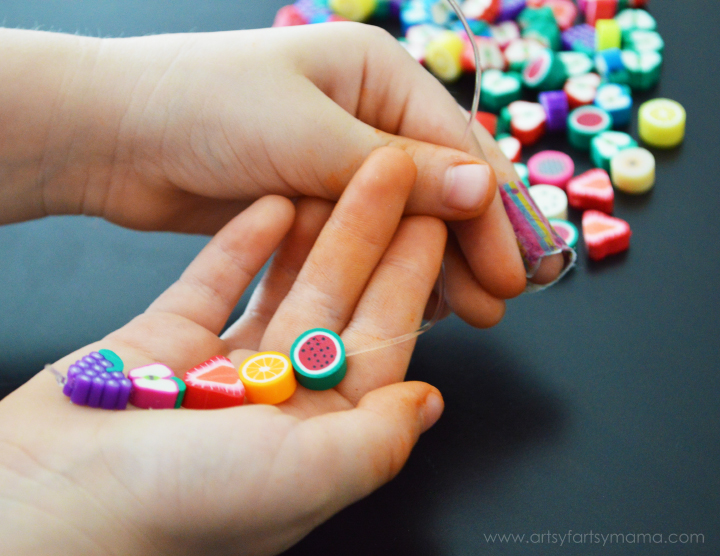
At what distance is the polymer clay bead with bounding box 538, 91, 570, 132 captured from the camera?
1464mm

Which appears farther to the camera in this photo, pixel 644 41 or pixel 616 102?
pixel 644 41

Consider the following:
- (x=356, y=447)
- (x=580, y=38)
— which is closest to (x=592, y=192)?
(x=580, y=38)

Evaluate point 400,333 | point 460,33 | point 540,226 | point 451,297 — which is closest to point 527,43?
point 460,33

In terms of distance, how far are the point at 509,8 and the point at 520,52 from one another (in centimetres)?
18

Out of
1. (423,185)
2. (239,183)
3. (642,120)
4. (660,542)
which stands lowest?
(660,542)

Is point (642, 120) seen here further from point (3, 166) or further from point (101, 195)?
point (3, 166)

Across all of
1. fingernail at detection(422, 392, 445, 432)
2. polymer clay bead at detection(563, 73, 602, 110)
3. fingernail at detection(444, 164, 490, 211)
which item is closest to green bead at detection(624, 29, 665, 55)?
polymer clay bead at detection(563, 73, 602, 110)

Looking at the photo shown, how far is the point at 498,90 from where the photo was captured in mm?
1538

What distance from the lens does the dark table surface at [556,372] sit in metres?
0.89

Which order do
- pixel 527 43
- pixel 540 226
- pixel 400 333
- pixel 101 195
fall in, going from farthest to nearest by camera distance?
1. pixel 527 43
2. pixel 101 195
3. pixel 540 226
4. pixel 400 333

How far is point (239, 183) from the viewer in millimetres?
1150

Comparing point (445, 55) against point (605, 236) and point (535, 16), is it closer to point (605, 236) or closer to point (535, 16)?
point (535, 16)

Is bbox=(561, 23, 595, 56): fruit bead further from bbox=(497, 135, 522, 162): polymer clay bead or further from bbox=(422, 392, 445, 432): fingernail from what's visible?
bbox=(422, 392, 445, 432): fingernail

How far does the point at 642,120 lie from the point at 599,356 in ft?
1.98
